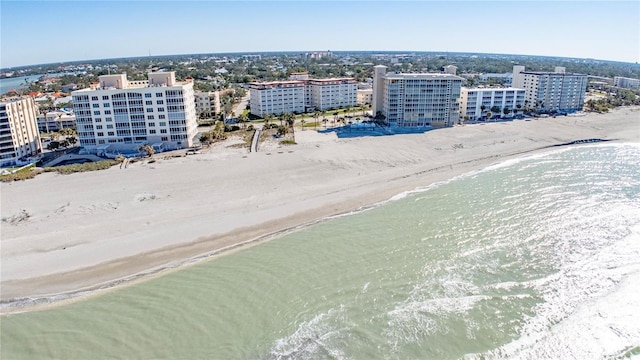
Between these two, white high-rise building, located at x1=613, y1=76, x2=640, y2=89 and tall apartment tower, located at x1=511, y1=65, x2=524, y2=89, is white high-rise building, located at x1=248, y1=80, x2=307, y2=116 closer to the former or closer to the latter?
tall apartment tower, located at x1=511, y1=65, x2=524, y2=89

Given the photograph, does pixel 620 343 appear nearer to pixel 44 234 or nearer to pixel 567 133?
pixel 44 234

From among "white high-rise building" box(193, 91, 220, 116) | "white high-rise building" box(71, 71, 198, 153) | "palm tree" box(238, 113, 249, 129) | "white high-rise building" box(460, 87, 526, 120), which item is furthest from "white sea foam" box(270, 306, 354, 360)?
"white high-rise building" box(193, 91, 220, 116)

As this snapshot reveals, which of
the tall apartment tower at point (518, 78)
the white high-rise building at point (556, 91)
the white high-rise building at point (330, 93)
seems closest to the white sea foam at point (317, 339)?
the white high-rise building at point (330, 93)

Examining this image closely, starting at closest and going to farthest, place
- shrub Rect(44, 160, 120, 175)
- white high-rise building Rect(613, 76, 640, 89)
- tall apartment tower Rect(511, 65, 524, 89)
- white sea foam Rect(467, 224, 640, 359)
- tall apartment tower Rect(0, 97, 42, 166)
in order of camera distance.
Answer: white sea foam Rect(467, 224, 640, 359) < shrub Rect(44, 160, 120, 175) < tall apartment tower Rect(0, 97, 42, 166) < tall apartment tower Rect(511, 65, 524, 89) < white high-rise building Rect(613, 76, 640, 89)

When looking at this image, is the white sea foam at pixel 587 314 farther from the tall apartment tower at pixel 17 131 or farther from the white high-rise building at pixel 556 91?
the white high-rise building at pixel 556 91

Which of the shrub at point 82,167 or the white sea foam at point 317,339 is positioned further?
the shrub at point 82,167

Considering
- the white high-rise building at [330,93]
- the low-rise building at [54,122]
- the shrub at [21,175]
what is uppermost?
the white high-rise building at [330,93]

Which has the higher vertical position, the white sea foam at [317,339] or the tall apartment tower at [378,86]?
the tall apartment tower at [378,86]
